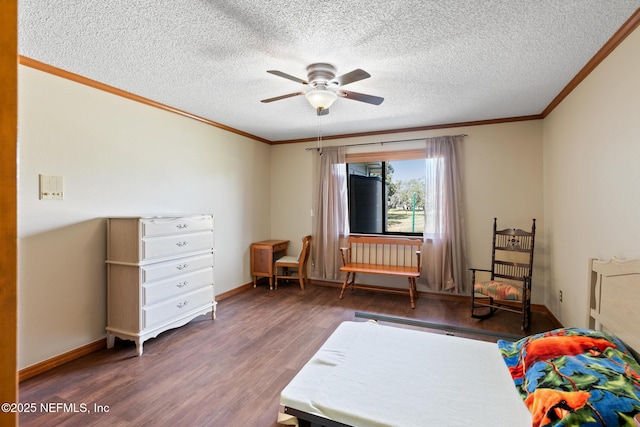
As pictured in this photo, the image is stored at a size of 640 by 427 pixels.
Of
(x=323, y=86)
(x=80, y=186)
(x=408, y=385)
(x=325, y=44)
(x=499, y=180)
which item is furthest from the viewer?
(x=499, y=180)

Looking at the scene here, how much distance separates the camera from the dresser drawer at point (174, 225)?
9.07ft

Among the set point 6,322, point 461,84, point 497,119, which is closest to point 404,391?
point 6,322

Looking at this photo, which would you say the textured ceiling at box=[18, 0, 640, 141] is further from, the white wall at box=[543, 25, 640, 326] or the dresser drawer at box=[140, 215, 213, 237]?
the dresser drawer at box=[140, 215, 213, 237]

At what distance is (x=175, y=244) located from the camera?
10.0ft

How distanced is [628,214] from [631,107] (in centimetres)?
68

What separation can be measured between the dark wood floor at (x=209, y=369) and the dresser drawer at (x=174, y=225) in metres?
1.06

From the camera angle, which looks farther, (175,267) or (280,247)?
(280,247)

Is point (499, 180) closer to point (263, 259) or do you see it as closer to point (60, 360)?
point (263, 259)

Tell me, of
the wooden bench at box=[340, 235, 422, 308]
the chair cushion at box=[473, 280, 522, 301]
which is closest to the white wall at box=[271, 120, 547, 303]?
the wooden bench at box=[340, 235, 422, 308]

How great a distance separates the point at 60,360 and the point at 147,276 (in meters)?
0.92

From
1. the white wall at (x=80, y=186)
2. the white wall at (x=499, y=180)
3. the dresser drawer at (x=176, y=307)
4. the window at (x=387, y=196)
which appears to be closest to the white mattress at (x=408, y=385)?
the dresser drawer at (x=176, y=307)

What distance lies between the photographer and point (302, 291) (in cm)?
473

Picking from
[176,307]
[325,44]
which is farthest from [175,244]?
[325,44]

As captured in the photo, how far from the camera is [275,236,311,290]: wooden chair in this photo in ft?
15.6
